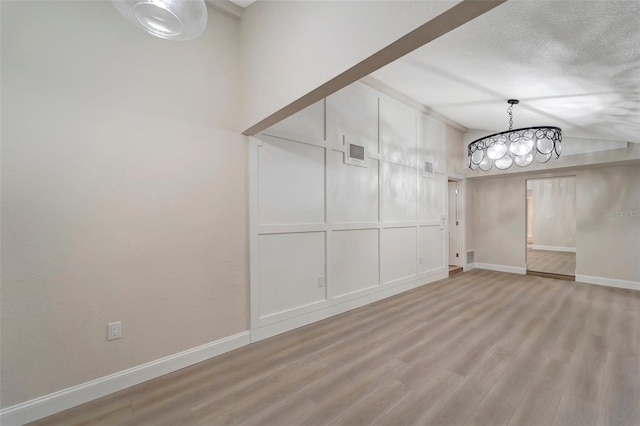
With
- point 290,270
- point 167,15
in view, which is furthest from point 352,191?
point 167,15

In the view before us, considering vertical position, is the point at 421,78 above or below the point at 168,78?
above

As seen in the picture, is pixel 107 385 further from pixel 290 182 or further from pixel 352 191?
pixel 352 191

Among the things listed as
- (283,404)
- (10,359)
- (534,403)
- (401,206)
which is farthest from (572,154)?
(10,359)

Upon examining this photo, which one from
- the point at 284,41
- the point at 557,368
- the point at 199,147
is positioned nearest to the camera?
the point at 284,41

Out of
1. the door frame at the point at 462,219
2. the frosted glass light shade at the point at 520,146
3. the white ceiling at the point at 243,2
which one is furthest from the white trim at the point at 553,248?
the white ceiling at the point at 243,2

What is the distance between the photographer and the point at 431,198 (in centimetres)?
525

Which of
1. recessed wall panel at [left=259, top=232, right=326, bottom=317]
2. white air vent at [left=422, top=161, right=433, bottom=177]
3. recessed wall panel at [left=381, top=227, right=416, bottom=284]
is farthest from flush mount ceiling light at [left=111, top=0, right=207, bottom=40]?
white air vent at [left=422, top=161, right=433, bottom=177]

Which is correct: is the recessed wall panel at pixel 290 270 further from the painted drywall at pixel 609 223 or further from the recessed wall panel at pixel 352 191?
the painted drywall at pixel 609 223

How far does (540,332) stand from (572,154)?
12.0 ft

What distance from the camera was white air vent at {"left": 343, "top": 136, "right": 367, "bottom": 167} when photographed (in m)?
3.64

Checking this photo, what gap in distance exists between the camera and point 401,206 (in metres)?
4.55

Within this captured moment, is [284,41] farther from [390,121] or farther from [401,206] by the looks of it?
[401,206]

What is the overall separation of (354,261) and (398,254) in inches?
45.1

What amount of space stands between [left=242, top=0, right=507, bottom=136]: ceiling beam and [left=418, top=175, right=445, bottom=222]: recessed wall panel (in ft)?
12.0
